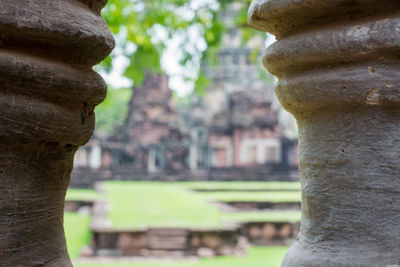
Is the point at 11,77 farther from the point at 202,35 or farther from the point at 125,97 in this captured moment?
the point at 125,97

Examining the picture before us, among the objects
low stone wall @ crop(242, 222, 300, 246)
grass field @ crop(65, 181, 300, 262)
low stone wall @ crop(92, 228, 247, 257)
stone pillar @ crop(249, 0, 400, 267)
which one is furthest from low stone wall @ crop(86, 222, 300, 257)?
stone pillar @ crop(249, 0, 400, 267)

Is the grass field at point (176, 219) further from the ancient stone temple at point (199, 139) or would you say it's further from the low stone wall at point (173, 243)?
the ancient stone temple at point (199, 139)

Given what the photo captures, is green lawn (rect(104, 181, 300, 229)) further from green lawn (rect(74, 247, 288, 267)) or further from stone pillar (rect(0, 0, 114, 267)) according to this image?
stone pillar (rect(0, 0, 114, 267))

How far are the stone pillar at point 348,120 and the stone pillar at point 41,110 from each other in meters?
0.52

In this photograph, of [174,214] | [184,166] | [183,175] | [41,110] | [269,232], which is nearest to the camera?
[41,110]

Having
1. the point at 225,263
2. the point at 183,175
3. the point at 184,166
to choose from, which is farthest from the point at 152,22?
the point at 184,166

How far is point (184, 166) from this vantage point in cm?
2348

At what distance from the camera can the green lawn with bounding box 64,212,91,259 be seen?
7.09 m

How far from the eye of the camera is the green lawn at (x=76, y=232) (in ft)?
23.2

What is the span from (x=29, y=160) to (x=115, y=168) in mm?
20147

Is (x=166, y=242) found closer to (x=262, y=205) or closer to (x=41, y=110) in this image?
(x=262, y=205)

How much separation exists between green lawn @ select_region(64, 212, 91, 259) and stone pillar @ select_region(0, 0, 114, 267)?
226 inches

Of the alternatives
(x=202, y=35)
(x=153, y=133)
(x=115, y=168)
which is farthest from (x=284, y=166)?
(x=202, y=35)

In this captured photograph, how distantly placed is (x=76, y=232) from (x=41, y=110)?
25.7ft
